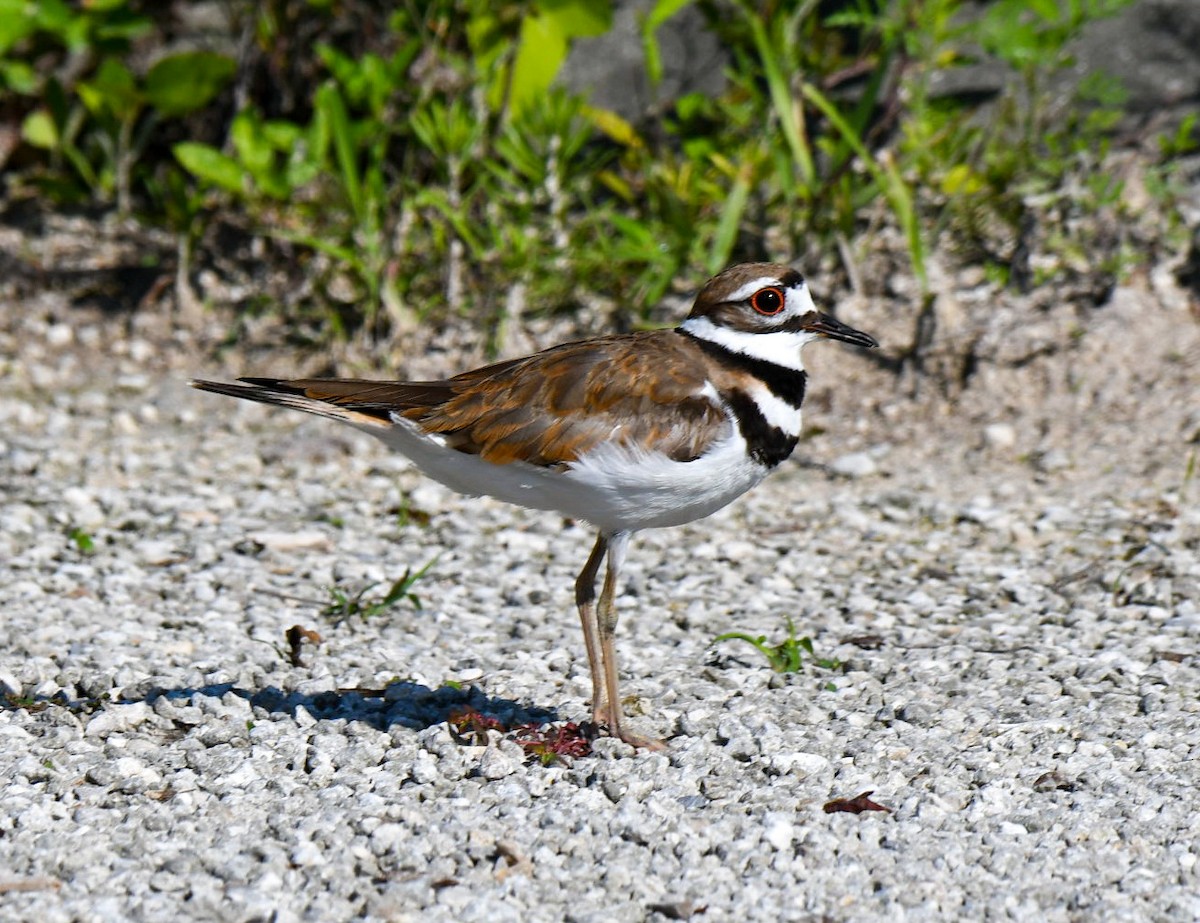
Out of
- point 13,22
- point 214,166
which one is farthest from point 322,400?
point 13,22

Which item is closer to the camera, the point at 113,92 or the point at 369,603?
the point at 369,603

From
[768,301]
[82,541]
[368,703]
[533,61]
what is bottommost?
[82,541]

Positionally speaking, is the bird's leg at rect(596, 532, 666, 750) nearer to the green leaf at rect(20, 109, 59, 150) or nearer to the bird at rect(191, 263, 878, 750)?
the bird at rect(191, 263, 878, 750)

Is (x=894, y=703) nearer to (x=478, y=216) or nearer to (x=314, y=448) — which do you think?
(x=314, y=448)

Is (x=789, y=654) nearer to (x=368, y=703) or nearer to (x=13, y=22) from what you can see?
(x=368, y=703)

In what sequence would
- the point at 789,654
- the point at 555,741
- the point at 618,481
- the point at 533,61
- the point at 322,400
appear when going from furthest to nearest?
1. the point at 533,61
2. the point at 789,654
3. the point at 322,400
4. the point at 555,741
5. the point at 618,481

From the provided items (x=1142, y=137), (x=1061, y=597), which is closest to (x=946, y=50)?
(x=1142, y=137)

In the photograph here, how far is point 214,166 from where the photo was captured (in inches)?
329

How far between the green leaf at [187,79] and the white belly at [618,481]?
195 inches

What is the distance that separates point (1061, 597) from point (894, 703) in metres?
1.25

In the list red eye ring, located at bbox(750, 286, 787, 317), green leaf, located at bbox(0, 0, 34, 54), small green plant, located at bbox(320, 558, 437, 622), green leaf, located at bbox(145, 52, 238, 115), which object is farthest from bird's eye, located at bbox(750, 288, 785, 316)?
green leaf, located at bbox(0, 0, 34, 54)

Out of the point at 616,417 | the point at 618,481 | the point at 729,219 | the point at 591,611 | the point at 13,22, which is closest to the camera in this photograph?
the point at 618,481

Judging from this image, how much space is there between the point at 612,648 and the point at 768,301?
3.88ft

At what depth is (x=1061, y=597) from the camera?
5949 millimetres
